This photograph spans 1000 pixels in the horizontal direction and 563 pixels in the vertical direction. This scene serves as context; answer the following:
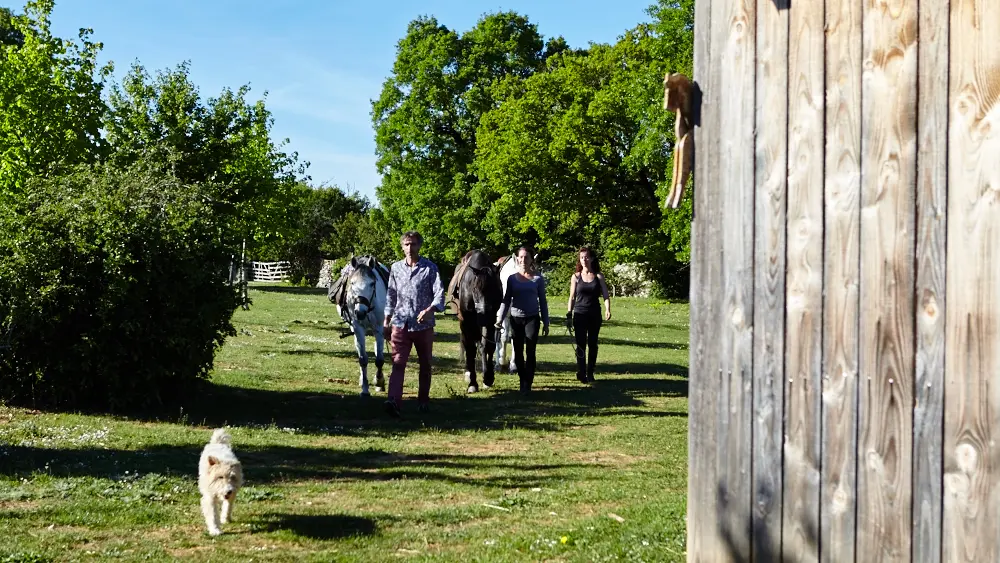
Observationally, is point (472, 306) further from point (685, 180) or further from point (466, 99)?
point (466, 99)

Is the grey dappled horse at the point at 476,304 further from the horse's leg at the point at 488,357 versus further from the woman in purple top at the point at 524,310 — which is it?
the woman in purple top at the point at 524,310

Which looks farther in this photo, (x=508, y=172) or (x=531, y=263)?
(x=508, y=172)

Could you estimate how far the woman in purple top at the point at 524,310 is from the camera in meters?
15.7

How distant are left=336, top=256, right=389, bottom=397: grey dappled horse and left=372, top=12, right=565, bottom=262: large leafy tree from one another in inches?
1392

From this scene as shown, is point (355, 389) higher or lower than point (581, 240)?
lower

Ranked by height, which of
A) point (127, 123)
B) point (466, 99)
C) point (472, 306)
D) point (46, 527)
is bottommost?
point (46, 527)

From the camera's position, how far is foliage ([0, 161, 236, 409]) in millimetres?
12227

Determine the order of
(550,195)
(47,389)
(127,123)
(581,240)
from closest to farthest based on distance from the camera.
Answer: (47,389), (127,123), (550,195), (581,240)

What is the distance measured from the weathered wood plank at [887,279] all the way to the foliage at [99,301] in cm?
982

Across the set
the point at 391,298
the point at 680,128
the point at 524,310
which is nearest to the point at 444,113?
the point at 524,310

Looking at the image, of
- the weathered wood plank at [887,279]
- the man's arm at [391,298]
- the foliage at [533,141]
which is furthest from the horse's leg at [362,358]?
the foliage at [533,141]

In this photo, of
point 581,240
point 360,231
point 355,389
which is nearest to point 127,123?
point 355,389

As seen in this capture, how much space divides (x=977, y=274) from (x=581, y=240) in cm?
4549

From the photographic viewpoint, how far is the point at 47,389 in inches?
494
